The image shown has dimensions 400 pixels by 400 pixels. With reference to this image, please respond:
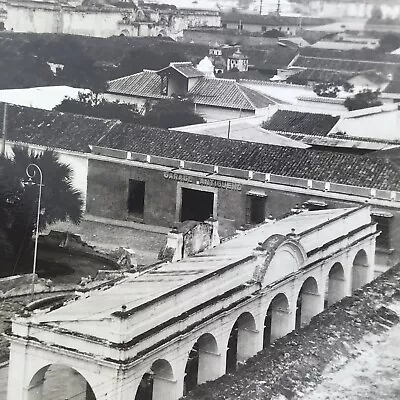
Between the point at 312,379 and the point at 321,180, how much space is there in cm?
824

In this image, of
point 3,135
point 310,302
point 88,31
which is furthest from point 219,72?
point 310,302

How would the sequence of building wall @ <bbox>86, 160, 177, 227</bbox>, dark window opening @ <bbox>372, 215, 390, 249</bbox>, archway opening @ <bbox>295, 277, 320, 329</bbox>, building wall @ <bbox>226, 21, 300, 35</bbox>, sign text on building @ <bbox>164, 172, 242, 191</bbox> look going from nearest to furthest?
archway opening @ <bbox>295, 277, 320, 329</bbox> → dark window opening @ <bbox>372, 215, 390, 249</bbox> → sign text on building @ <bbox>164, 172, 242, 191</bbox> → building wall @ <bbox>86, 160, 177, 227</bbox> → building wall @ <bbox>226, 21, 300, 35</bbox>

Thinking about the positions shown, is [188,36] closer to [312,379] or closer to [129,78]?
[129,78]

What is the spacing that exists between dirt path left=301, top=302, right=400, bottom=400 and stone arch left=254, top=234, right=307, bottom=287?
1.82 meters

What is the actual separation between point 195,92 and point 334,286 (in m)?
16.0

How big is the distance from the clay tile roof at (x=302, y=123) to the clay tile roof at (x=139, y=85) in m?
4.81

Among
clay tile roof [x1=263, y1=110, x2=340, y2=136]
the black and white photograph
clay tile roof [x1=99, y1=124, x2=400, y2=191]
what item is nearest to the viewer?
the black and white photograph

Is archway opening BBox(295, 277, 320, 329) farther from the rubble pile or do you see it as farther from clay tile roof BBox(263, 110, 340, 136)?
Answer: clay tile roof BBox(263, 110, 340, 136)

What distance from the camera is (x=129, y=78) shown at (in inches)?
1438

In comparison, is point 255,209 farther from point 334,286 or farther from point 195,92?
point 195,92

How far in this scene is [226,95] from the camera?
33.8 m

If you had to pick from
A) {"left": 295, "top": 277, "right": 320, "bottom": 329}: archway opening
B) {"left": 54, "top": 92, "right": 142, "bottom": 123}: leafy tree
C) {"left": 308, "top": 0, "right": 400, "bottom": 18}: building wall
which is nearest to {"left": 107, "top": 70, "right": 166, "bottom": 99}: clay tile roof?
{"left": 54, "top": 92, "right": 142, "bottom": 123}: leafy tree

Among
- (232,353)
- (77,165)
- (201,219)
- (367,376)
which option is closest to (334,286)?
(232,353)

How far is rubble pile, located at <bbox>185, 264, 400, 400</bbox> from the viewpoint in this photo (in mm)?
14797
